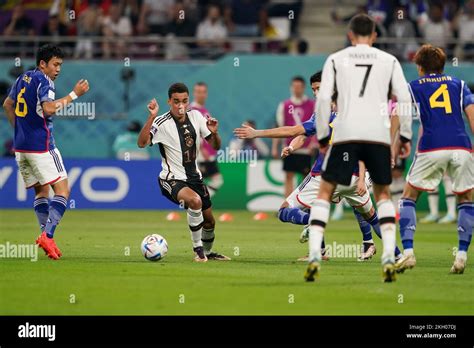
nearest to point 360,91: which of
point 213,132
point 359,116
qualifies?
point 359,116

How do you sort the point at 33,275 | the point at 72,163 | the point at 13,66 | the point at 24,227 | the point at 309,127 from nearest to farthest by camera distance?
the point at 33,275, the point at 309,127, the point at 24,227, the point at 72,163, the point at 13,66

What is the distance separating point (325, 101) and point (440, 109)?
7.02ft

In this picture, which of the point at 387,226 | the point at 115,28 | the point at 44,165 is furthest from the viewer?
the point at 115,28

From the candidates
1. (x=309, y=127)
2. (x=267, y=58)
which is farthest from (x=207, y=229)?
(x=267, y=58)

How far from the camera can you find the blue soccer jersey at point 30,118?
1301 centimetres

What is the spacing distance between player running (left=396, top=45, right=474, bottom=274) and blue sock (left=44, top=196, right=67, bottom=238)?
414 centimetres

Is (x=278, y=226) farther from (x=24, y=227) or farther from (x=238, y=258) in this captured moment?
(x=238, y=258)

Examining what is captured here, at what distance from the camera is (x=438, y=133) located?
38.1 feet

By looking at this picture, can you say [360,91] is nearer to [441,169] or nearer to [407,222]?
[441,169]

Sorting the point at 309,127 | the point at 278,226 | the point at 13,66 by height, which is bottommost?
the point at 278,226

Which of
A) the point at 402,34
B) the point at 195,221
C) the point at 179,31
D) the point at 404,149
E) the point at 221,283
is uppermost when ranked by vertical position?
the point at 179,31

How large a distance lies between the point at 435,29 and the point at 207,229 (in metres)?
14.6

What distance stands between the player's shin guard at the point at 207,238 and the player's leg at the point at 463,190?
301 centimetres

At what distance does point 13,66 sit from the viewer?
83.0 feet
